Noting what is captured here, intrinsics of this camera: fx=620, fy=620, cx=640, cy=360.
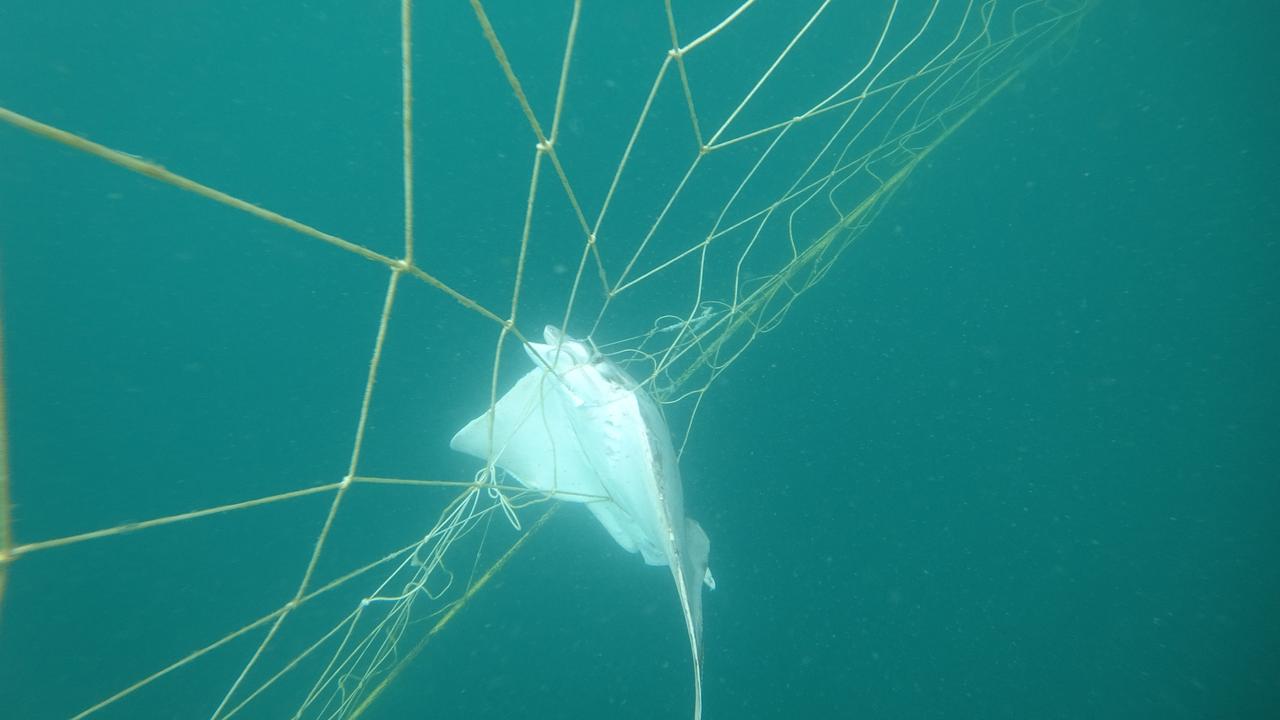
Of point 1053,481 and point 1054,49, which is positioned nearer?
point 1053,481

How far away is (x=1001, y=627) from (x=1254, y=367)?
266cm

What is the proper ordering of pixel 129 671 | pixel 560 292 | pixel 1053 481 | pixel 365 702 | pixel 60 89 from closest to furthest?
pixel 365 702 → pixel 560 292 → pixel 129 671 → pixel 1053 481 → pixel 60 89

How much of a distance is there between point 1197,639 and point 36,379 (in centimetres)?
694

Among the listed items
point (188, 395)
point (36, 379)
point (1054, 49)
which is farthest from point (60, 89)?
point (1054, 49)

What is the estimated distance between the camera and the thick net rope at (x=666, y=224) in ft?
7.91

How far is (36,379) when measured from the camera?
11.8 feet

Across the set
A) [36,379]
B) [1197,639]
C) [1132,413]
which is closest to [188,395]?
[36,379]

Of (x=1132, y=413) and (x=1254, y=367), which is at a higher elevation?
(x=1132, y=413)

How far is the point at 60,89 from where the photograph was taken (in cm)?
384

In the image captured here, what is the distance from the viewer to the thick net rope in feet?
7.91

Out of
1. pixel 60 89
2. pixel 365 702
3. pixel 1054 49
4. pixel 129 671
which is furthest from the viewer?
pixel 1054 49

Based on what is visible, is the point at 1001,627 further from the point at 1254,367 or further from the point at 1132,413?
the point at 1254,367

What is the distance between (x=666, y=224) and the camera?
327cm

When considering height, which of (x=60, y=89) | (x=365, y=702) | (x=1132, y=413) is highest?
(x=60, y=89)
